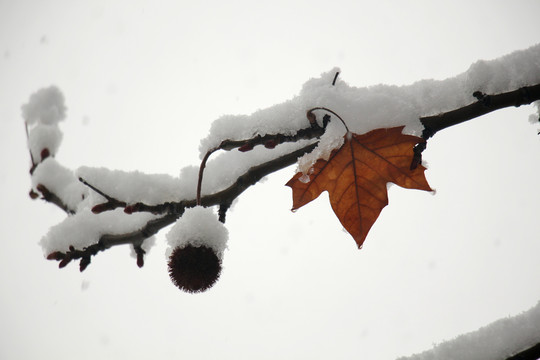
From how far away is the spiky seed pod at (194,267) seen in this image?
1.06m

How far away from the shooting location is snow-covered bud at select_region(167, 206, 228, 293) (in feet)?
3.40

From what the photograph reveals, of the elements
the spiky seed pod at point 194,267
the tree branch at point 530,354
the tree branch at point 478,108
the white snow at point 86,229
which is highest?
the white snow at point 86,229

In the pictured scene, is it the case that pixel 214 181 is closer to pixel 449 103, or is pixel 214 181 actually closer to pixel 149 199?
pixel 149 199

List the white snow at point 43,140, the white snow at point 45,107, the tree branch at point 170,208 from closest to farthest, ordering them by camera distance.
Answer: the tree branch at point 170,208 → the white snow at point 43,140 → the white snow at point 45,107

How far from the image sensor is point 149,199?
125 centimetres

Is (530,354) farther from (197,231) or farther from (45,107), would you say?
(45,107)

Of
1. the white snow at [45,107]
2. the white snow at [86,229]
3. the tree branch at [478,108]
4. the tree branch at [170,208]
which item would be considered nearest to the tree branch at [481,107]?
the tree branch at [478,108]

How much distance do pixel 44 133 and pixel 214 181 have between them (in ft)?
4.17

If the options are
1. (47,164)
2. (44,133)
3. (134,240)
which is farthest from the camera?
Result: (44,133)

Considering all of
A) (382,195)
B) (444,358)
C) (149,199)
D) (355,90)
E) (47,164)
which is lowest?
(444,358)

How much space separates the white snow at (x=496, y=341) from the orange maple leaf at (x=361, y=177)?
42 cm

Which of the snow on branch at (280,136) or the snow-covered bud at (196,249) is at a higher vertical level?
the snow on branch at (280,136)

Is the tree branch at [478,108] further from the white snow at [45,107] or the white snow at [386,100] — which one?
the white snow at [45,107]

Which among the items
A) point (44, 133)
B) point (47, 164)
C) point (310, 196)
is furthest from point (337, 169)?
point (44, 133)
